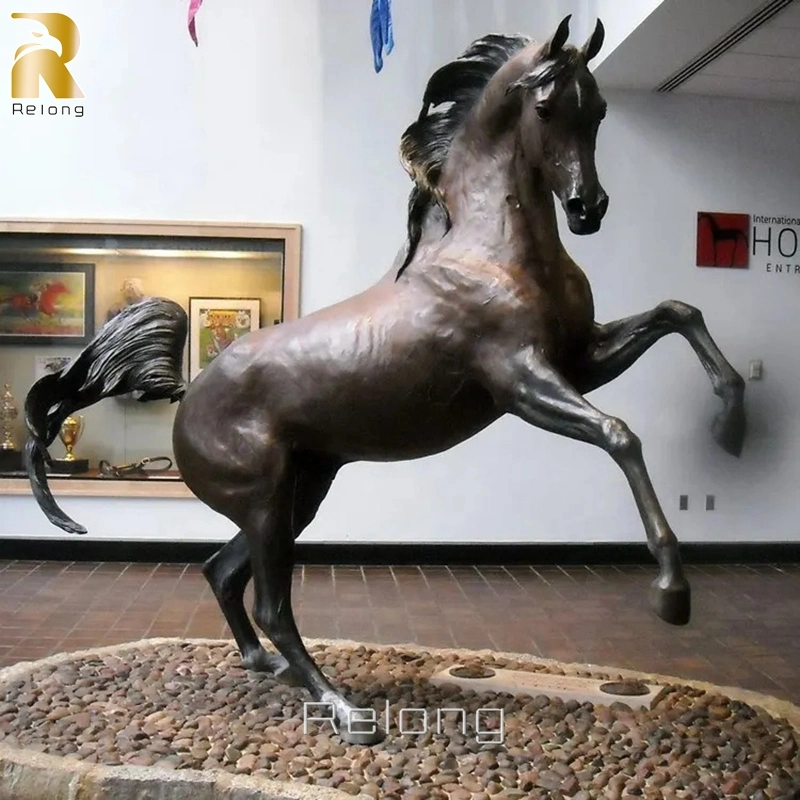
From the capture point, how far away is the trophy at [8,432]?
6.09 meters

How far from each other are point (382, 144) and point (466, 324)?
3.77 m

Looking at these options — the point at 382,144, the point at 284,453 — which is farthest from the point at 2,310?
the point at 284,453

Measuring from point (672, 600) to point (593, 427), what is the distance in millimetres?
428

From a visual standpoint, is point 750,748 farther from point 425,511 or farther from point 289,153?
point 289,153

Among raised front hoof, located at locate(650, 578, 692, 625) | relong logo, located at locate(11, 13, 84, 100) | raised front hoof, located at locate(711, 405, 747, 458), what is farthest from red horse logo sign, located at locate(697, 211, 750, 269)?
raised front hoof, located at locate(650, 578, 692, 625)

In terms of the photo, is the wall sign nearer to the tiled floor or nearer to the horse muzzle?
the tiled floor

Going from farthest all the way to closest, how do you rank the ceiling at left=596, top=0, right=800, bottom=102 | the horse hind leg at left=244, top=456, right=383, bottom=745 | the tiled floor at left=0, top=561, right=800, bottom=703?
the ceiling at left=596, top=0, right=800, bottom=102, the tiled floor at left=0, top=561, right=800, bottom=703, the horse hind leg at left=244, top=456, right=383, bottom=745

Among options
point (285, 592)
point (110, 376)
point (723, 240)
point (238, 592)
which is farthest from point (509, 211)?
point (723, 240)

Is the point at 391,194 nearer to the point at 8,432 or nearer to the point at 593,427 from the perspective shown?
the point at 8,432

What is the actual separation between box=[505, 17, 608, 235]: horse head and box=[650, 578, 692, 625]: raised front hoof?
0.85m

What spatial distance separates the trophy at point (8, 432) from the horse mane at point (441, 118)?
4.29 m

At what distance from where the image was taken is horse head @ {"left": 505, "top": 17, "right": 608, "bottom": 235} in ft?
7.43

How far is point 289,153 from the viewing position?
588cm

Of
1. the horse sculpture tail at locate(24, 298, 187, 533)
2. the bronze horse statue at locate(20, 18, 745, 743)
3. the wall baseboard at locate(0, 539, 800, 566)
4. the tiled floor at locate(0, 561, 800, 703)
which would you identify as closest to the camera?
the bronze horse statue at locate(20, 18, 745, 743)
